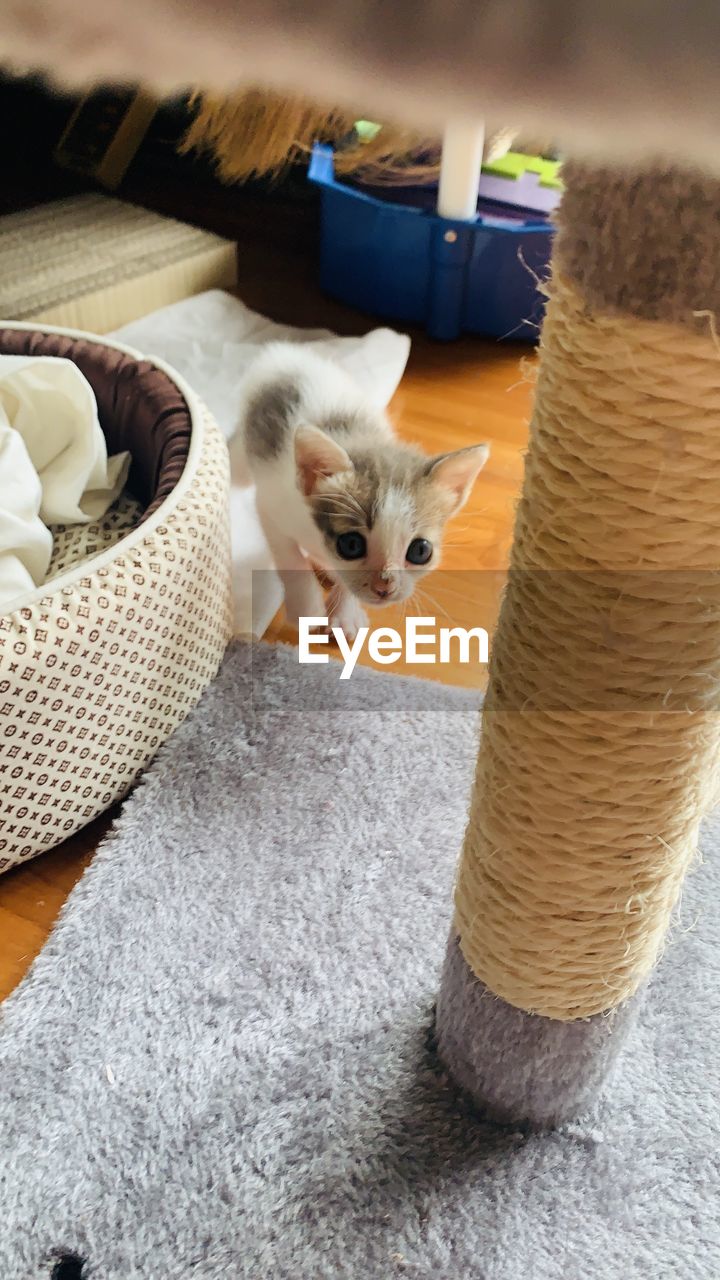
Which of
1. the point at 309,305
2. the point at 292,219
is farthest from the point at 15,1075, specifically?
the point at 292,219

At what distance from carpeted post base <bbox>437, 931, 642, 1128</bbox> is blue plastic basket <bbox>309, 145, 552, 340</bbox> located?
1380 millimetres

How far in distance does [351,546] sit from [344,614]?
0.77 feet

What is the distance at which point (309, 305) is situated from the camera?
6.97 ft

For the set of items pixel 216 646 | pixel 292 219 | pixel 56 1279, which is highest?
pixel 292 219

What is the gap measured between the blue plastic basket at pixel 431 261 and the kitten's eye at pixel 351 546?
910 mm

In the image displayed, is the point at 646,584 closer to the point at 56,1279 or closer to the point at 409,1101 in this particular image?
the point at 409,1101

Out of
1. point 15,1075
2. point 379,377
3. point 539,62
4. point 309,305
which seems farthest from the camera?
point 309,305

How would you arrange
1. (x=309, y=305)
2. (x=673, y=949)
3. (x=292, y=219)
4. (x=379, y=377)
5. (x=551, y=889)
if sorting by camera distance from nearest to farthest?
(x=551, y=889)
(x=673, y=949)
(x=379, y=377)
(x=309, y=305)
(x=292, y=219)

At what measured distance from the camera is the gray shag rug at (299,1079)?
0.74m

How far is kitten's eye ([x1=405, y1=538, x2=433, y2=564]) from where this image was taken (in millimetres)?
1110

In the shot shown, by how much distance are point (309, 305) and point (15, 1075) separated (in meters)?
1.75

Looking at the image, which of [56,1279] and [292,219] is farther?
[292,219]

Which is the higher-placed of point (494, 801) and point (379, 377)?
point (494, 801)

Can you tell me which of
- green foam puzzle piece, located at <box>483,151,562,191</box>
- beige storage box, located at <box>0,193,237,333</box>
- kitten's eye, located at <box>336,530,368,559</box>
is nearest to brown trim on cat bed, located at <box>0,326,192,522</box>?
kitten's eye, located at <box>336,530,368,559</box>
